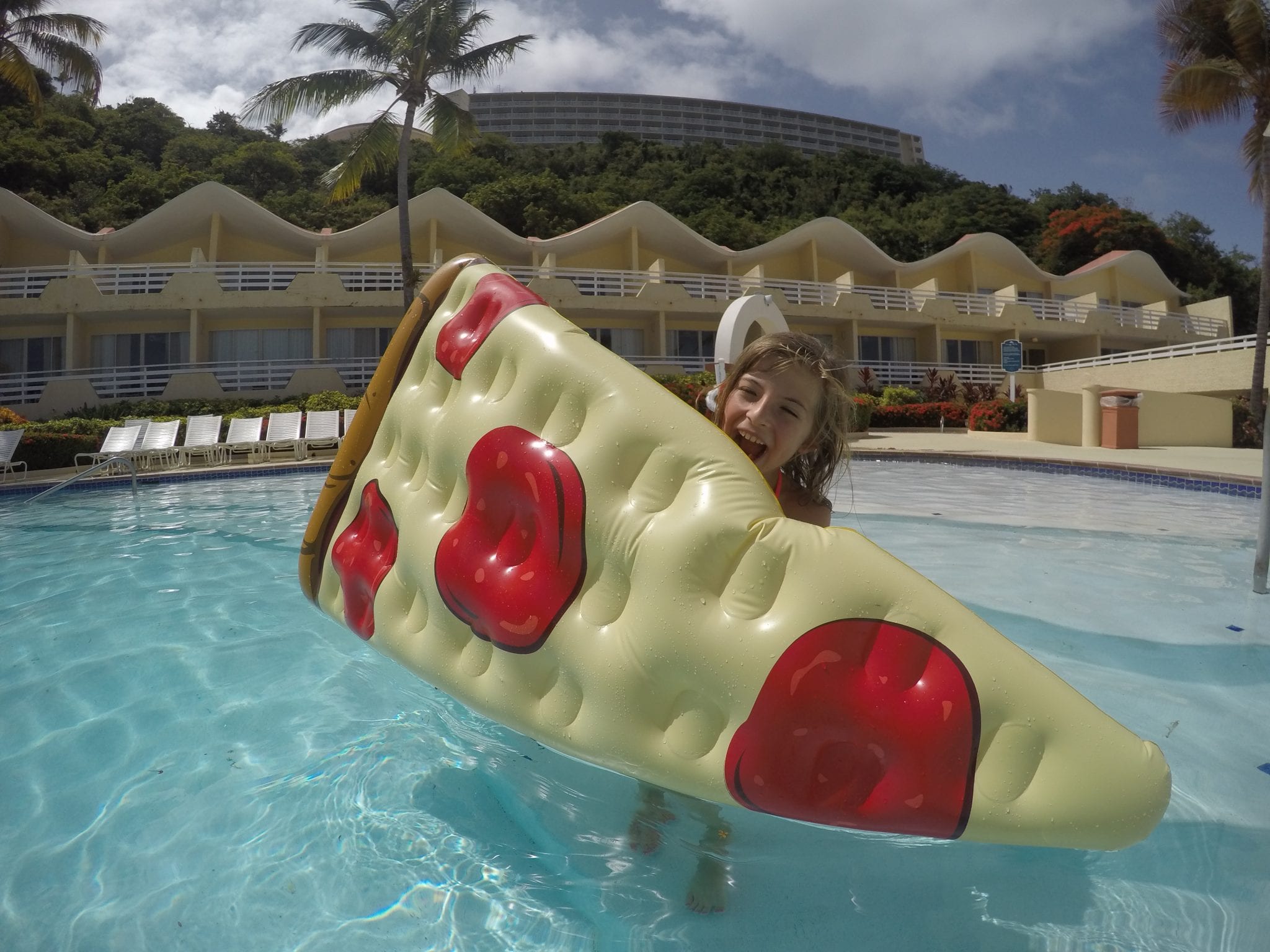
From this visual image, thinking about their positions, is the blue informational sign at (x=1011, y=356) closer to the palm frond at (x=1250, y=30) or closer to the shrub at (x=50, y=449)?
the palm frond at (x=1250, y=30)

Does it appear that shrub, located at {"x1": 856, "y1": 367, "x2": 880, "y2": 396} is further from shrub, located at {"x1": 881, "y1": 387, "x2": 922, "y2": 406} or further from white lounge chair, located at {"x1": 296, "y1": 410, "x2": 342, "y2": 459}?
white lounge chair, located at {"x1": 296, "y1": 410, "x2": 342, "y2": 459}

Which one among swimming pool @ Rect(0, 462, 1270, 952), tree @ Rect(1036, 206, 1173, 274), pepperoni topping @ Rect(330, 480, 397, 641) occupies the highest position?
tree @ Rect(1036, 206, 1173, 274)

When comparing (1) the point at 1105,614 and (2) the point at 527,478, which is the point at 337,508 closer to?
(2) the point at 527,478

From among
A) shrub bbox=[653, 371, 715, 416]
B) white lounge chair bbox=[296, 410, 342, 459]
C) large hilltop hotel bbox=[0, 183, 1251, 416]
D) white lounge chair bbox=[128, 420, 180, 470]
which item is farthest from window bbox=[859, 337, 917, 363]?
white lounge chair bbox=[128, 420, 180, 470]

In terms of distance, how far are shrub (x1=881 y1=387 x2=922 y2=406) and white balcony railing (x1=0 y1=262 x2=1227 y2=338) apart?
512 centimetres

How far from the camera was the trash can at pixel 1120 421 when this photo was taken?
14.2 meters

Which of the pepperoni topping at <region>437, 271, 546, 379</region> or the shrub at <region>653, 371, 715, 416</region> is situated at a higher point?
the shrub at <region>653, 371, 715, 416</region>

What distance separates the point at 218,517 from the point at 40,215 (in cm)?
2032

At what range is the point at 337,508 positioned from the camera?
255 centimetres

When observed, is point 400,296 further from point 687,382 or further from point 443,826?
point 443,826

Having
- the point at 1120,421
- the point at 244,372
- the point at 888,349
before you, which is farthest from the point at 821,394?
the point at 888,349

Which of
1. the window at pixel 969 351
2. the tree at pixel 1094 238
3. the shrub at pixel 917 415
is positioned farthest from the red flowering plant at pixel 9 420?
the tree at pixel 1094 238

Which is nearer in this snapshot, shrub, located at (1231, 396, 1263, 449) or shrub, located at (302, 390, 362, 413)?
shrub, located at (1231, 396, 1263, 449)

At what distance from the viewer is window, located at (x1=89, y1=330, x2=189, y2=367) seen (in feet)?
71.1
